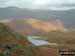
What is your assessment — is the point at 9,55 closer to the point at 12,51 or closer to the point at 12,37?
the point at 12,51

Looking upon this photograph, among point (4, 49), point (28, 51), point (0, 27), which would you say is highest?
point (0, 27)

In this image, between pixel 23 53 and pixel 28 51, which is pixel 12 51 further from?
pixel 28 51

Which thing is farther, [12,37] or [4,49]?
[12,37]

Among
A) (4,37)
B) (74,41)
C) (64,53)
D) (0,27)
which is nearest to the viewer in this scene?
(64,53)

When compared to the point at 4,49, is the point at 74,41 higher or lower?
lower

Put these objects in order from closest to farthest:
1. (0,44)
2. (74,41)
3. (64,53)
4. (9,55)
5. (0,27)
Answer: (64,53) → (9,55) → (0,44) → (0,27) → (74,41)

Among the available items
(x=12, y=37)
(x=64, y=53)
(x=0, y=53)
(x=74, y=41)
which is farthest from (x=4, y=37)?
(x=74, y=41)

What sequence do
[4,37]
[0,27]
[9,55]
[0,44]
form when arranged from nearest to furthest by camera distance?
[9,55]
[0,44]
[4,37]
[0,27]

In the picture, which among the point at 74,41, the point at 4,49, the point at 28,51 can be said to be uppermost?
the point at 4,49

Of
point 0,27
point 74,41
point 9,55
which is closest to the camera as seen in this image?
point 9,55
